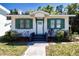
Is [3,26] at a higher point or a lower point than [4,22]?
lower

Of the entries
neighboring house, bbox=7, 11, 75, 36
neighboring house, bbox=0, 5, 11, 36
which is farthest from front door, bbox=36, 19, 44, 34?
neighboring house, bbox=0, 5, 11, 36

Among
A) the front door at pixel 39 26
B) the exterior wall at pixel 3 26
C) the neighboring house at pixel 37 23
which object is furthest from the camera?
the front door at pixel 39 26

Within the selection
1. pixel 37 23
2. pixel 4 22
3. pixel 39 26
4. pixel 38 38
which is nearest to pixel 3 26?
pixel 4 22

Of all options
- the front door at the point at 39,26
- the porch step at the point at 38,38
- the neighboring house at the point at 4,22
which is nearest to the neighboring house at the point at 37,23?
the front door at the point at 39,26

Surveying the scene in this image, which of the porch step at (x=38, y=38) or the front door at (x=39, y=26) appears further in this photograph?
the front door at (x=39, y=26)

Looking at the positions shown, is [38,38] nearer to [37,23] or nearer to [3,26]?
[37,23]

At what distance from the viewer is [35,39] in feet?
50.2

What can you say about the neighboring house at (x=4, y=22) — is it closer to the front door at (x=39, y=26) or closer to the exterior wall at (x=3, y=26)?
the exterior wall at (x=3, y=26)

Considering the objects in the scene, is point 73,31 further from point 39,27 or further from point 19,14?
point 19,14

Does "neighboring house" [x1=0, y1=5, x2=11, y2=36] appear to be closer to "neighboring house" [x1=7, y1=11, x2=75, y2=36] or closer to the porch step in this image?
"neighboring house" [x1=7, y1=11, x2=75, y2=36]

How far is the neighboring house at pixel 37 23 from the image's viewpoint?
627 inches

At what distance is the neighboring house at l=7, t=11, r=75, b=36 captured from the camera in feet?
52.2

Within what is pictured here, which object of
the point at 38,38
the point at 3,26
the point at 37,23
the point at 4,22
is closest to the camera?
the point at 38,38

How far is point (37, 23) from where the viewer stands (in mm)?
16250
